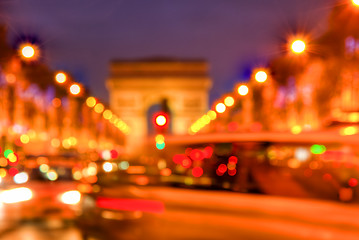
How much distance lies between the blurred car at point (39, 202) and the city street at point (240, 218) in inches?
194

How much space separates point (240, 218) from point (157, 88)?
69864mm

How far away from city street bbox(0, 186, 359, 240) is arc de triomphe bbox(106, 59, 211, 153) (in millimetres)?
66707

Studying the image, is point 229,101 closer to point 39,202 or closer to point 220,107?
point 220,107

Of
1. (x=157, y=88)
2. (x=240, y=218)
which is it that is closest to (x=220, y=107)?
(x=157, y=88)

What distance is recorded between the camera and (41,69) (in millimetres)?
42938

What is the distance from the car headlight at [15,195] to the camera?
39.7 ft

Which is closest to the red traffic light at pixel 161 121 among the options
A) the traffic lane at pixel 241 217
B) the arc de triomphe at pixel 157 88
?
the traffic lane at pixel 241 217

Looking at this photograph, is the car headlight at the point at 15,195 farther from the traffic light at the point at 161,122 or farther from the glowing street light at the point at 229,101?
the glowing street light at the point at 229,101

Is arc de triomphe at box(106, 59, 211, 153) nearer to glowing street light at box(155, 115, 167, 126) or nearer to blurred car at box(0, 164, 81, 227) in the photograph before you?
blurred car at box(0, 164, 81, 227)

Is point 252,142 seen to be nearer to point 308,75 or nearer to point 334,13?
point 334,13

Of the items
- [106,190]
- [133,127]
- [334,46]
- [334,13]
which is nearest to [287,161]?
[106,190]

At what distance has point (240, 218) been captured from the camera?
252 inches

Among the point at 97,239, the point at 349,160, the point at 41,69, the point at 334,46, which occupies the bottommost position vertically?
the point at 97,239

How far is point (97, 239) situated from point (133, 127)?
69489 millimetres
